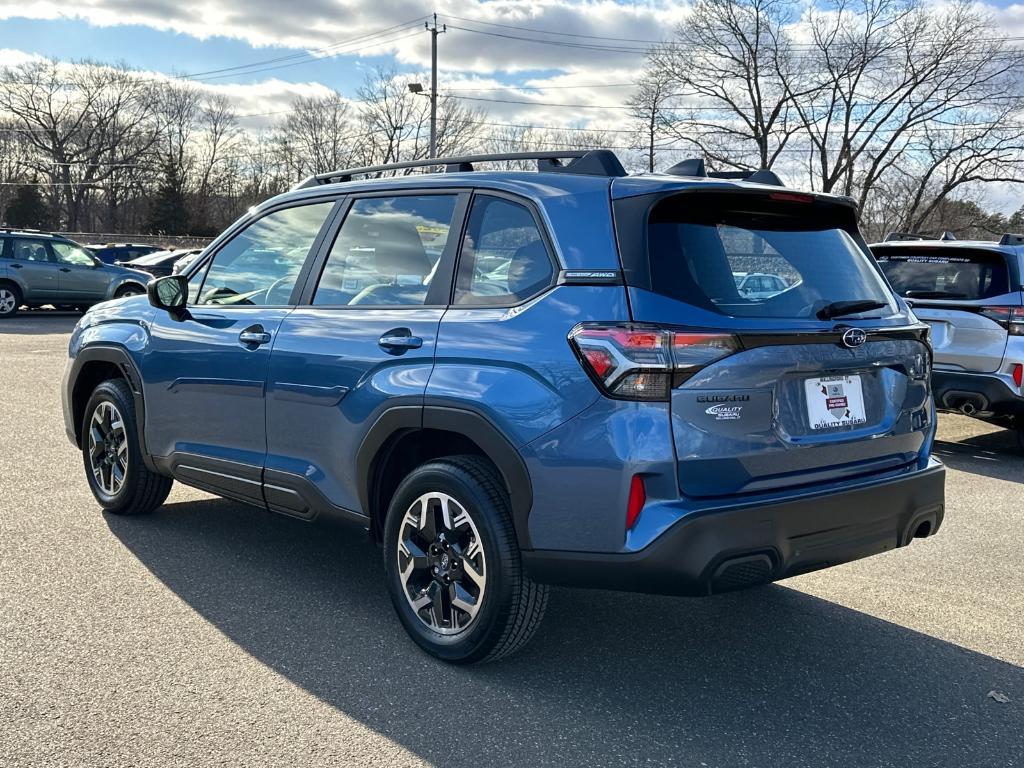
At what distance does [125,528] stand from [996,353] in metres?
6.43

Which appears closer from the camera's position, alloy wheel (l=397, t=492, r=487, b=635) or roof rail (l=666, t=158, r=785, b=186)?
alloy wheel (l=397, t=492, r=487, b=635)

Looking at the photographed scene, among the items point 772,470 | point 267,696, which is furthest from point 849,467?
point 267,696

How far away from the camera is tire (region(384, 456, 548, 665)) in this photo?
3340 millimetres

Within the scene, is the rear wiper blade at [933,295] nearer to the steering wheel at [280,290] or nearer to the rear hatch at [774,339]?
the rear hatch at [774,339]

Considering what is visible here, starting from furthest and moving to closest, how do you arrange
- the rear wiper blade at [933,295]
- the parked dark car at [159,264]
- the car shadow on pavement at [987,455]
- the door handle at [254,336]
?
1. the parked dark car at [159,264]
2. the rear wiper blade at [933,295]
3. the car shadow on pavement at [987,455]
4. the door handle at [254,336]

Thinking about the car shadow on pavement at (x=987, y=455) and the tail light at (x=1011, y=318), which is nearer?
the tail light at (x=1011, y=318)

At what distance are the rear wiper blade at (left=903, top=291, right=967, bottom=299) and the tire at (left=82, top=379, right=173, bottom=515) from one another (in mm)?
6076

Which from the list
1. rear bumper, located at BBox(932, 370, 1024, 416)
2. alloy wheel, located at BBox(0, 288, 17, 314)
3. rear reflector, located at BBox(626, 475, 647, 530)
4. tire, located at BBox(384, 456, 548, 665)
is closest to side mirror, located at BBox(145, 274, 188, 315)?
tire, located at BBox(384, 456, 548, 665)

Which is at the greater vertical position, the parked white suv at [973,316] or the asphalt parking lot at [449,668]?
the parked white suv at [973,316]

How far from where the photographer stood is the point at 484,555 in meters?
3.38

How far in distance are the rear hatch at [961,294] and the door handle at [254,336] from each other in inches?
215

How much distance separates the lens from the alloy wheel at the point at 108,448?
211 inches

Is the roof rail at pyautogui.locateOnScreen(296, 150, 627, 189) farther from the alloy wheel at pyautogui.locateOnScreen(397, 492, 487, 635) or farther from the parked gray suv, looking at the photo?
the parked gray suv

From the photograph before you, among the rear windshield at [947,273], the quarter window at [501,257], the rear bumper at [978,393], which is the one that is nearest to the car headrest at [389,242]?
the quarter window at [501,257]
